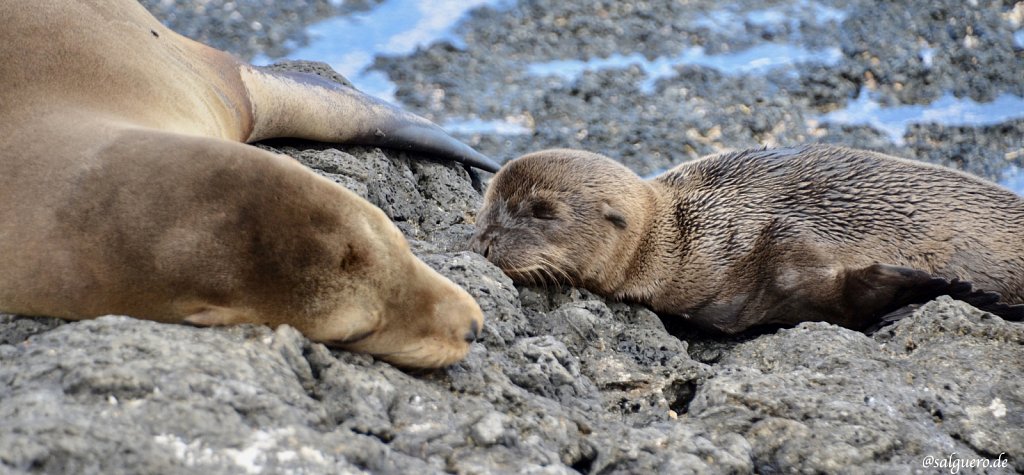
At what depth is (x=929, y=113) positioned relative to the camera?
9.21m

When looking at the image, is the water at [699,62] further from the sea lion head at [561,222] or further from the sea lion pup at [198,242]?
the sea lion pup at [198,242]

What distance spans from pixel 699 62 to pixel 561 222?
4.91 metres

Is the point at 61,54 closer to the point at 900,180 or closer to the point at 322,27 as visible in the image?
the point at 900,180

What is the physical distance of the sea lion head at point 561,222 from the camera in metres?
5.17

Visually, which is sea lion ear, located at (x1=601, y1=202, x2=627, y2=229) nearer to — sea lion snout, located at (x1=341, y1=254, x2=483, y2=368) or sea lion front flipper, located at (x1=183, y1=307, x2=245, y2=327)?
sea lion snout, located at (x1=341, y1=254, x2=483, y2=368)

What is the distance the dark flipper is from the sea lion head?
1145 millimetres

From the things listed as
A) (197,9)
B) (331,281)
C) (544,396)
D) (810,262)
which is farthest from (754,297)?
(197,9)

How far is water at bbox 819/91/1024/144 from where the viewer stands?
904 cm

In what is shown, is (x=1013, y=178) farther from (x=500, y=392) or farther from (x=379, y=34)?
(x=500, y=392)

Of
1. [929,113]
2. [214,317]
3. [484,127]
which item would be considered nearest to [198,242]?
[214,317]

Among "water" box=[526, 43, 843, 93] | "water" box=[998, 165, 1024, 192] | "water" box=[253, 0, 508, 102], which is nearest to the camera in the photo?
"water" box=[998, 165, 1024, 192]

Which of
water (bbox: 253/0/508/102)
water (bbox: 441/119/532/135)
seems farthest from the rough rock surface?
water (bbox: 253/0/508/102)

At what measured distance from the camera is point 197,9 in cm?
1047

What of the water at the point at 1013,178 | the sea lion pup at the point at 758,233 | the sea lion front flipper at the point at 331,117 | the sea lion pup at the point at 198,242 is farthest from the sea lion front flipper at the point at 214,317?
the water at the point at 1013,178
